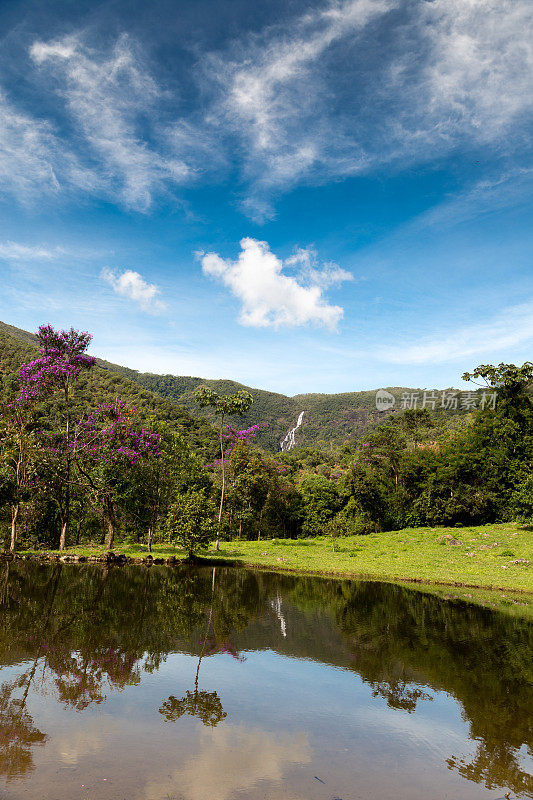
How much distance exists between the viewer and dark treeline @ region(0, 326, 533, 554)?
36969mm

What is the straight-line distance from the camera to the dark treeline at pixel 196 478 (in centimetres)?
3697

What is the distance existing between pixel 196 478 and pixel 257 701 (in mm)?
40376

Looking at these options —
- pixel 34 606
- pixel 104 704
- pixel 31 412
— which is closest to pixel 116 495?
pixel 31 412

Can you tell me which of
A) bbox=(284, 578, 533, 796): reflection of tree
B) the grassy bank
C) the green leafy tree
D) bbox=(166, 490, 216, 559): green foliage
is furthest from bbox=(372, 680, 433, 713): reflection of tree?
the green leafy tree

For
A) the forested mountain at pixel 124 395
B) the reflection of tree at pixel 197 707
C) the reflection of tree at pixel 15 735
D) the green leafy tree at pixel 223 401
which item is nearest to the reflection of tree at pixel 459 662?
the reflection of tree at pixel 197 707

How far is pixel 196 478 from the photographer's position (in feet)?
163

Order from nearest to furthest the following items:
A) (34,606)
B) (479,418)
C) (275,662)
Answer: (275,662)
(34,606)
(479,418)

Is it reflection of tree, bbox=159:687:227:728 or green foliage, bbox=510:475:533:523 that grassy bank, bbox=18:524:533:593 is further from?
reflection of tree, bbox=159:687:227:728

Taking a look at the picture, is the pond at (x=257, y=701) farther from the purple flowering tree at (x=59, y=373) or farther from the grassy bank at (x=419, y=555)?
the purple flowering tree at (x=59, y=373)

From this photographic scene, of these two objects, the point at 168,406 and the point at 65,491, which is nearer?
the point at 65,491

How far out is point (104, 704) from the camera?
30.8ft

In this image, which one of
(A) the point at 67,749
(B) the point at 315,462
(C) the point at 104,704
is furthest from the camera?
(B) the point at 315,462

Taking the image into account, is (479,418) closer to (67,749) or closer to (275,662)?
(275,662)

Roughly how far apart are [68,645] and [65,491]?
2900 centimetres
